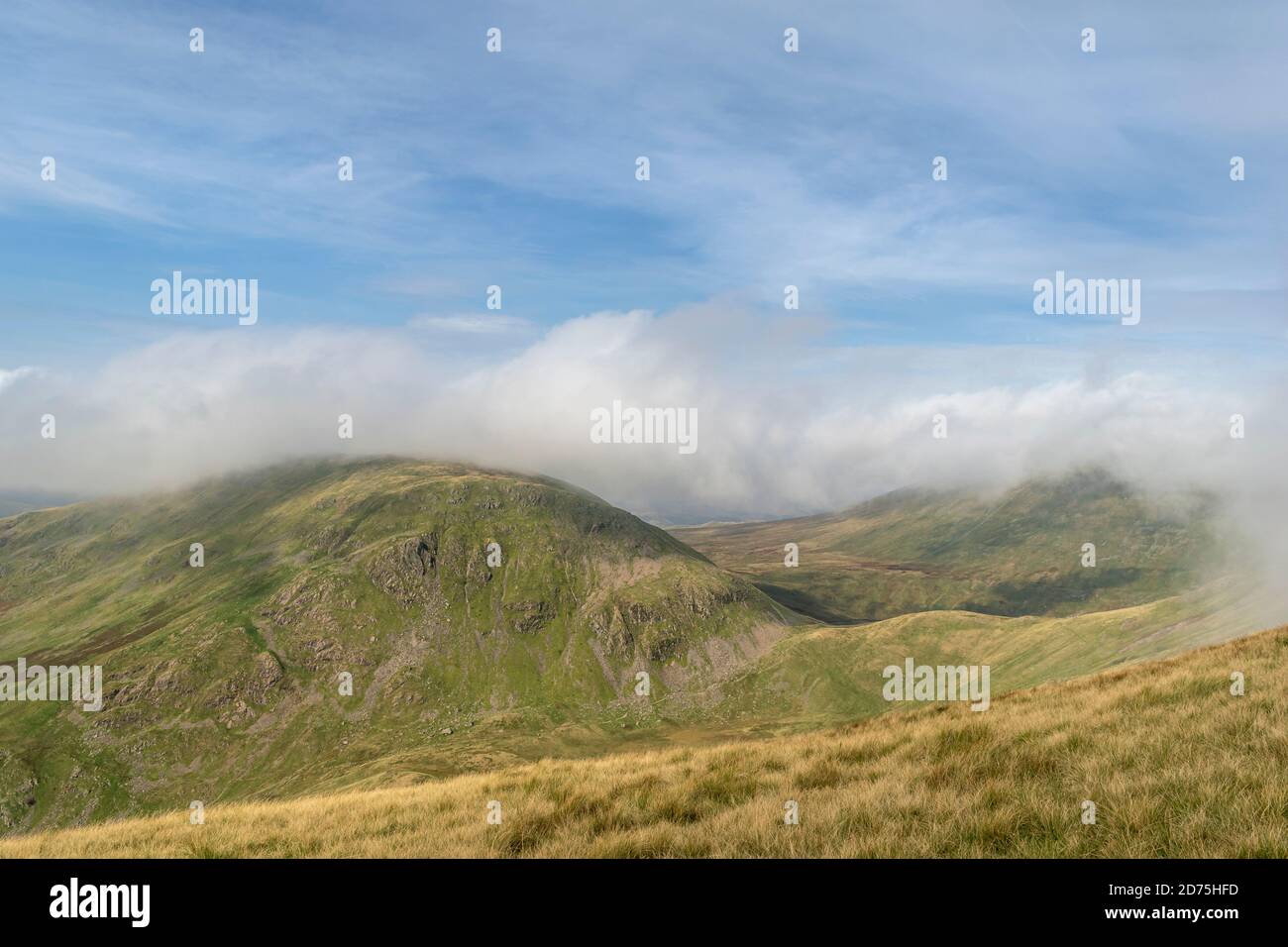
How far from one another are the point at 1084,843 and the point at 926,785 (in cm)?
258

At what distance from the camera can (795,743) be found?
16250 millimetres

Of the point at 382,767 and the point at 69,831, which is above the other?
the point at 69,831

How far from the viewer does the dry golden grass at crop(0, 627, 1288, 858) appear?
7988 mm

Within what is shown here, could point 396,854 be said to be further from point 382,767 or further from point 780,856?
point 382,767

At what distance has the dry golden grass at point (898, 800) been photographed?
26.2 feet

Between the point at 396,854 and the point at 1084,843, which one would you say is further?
the point at 396,854

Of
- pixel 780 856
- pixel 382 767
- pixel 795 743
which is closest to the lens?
pixel 780 856

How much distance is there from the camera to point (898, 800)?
30.9ft

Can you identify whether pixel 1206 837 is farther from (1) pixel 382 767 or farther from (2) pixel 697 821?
(1) pixel 382 767
